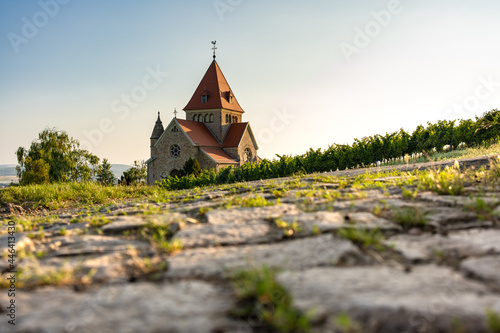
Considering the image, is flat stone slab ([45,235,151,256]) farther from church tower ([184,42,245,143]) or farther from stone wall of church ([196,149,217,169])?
church tower ([184,42,245,143])

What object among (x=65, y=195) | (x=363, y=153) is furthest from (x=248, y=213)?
(x=363, y=153)

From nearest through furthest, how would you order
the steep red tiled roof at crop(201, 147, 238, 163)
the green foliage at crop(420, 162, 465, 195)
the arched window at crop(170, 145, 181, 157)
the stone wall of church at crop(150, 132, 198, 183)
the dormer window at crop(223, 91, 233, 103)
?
the green foliage at crop(420, 162, 465, 195) → the steep red tiled roof at crop(201, 147, 238, 163) → the stone wall of church at crop(150, 132, 198, 183) → the arched window at crop(170, 145, 181, 157) → the dormer window at crop(223, 91, 233, 103)

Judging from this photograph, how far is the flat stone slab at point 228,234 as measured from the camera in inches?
102

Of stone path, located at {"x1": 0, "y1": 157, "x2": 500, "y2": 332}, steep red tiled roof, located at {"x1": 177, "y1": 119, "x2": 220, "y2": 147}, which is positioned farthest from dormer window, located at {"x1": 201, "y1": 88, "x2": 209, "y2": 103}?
stone path, located at {"x1": 0, "y1": 157, "x2": 500, "y2": 332}

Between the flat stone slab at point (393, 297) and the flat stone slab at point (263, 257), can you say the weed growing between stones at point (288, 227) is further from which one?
the flat stone slab at point (393, 297)

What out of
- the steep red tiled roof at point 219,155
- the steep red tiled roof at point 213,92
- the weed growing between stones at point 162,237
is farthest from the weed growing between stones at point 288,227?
the steep red tiled roof at point 213,92

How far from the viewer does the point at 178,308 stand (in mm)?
1580

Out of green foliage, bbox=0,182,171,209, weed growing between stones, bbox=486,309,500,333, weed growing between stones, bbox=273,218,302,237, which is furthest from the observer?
green foliage, bbox=0,182,171,209

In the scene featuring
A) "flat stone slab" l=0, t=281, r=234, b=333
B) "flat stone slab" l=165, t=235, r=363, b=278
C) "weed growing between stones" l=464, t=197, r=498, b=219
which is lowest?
"flat stone slab" l=0, t=281, r=234, b=333

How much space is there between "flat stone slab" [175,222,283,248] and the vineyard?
9.71 m

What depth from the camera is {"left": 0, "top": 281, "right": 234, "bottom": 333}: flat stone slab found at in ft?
4.80

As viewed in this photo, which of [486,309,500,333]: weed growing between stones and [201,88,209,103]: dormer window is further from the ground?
[201,88,209,103]: dormer window

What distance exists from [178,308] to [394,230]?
71.5 inches

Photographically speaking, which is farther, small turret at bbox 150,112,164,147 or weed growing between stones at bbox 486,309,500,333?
small turret at bbox 150,112,164,147
